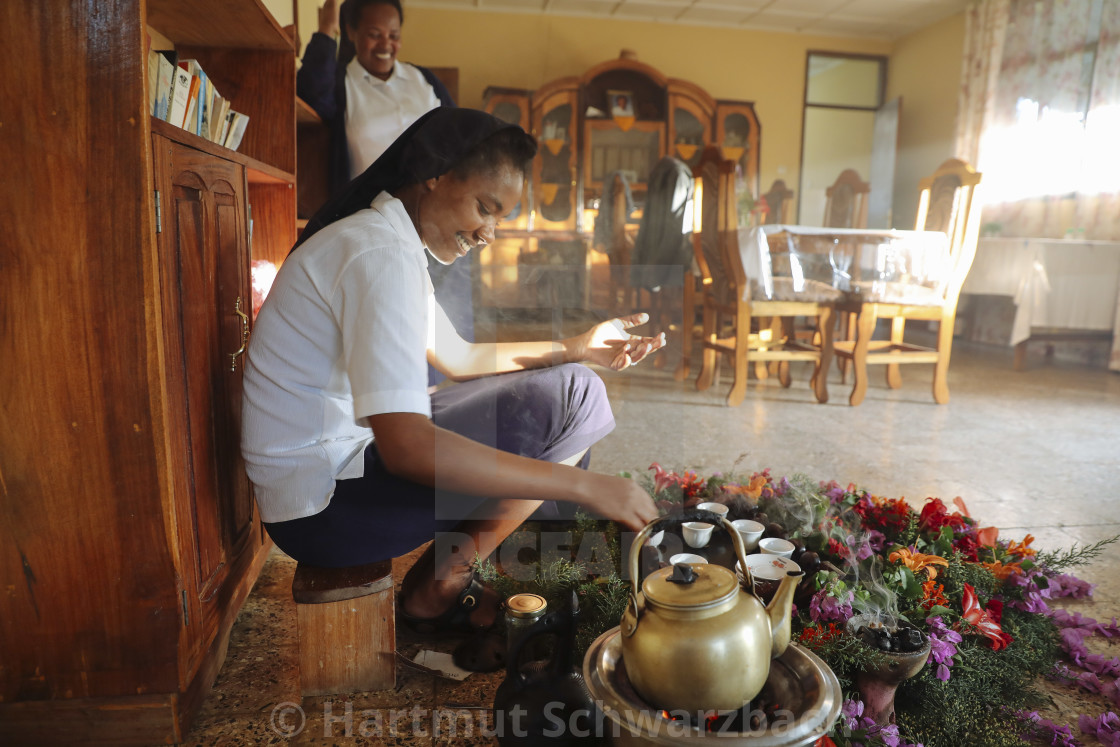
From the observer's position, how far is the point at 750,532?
4.27 feet

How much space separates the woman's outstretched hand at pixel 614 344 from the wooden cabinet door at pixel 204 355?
2.05 feet

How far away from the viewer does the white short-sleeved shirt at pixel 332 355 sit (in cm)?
88

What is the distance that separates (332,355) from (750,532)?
0.77 metres

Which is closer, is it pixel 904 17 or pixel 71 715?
pixel 71 715

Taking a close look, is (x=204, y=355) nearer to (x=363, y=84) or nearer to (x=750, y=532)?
(x=750, y=532)

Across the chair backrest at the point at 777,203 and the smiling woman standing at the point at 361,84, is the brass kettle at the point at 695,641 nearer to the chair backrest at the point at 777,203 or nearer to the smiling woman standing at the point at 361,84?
the smiling woman standing at the point at 361,84

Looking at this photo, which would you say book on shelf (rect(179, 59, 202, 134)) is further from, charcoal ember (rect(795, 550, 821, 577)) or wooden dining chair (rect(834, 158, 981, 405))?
wooden dining chair (rect(834, 158, 981, 405))

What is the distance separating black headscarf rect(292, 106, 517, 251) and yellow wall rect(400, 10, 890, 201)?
552cm

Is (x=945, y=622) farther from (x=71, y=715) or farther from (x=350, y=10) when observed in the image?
(x=350, y=10)

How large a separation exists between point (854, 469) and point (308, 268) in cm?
183

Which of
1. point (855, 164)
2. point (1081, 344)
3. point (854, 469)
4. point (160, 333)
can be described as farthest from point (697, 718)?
point (855, 164)

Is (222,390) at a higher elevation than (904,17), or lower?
lower

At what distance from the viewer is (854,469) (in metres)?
2.24

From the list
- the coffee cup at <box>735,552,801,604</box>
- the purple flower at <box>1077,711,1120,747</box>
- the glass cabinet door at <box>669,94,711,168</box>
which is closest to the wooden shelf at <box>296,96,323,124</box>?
the coffee cup at <box>735,552,801,604</box>
